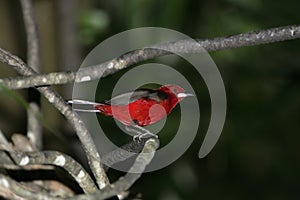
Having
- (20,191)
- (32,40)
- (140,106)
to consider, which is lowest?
(20,191)

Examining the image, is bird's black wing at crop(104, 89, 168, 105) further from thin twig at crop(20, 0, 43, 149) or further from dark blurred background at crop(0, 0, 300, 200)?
dark blurred background at crop(0, 0, 300, 200)

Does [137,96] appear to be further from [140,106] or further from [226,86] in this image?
[226,86]

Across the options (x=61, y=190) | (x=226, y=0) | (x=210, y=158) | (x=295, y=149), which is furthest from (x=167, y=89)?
(x=295, y=149)

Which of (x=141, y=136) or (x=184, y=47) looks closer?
(x=184, y=47)

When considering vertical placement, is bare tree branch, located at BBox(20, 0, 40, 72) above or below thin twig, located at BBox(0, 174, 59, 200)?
above

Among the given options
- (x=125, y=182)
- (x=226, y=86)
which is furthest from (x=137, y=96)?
(x=226, y=86)

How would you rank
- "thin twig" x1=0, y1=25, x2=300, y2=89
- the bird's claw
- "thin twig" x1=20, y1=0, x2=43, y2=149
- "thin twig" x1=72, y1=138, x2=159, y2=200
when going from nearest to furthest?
1. "thin twig" x1=72, y1=138, x2=159, y2=200
2. "thin twig" x1=0, y1=25, x2=300, y2=89
3. the bird's claw
4. "thin twig" x1=20, y1=0, x2=43, y2=149

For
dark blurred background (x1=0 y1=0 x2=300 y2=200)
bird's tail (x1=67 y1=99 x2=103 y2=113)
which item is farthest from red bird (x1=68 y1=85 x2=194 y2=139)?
dark blurred background (x1=0 y1=0 x2=300 y2=200)
